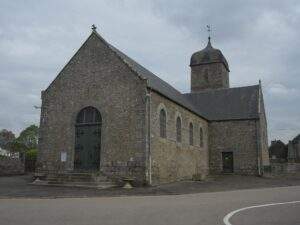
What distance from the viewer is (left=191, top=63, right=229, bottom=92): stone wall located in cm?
4072

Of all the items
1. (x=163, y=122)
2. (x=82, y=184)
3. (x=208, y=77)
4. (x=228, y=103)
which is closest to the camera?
(x=82, y=184)

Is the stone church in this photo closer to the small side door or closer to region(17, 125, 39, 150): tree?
the small side door

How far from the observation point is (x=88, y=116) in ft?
74.7

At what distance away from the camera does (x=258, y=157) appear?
30.5m

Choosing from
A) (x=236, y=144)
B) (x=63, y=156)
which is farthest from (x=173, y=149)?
(x=236, y=144)

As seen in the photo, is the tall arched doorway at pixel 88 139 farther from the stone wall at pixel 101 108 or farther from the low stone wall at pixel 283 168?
the low stone wall at pixel 283 168

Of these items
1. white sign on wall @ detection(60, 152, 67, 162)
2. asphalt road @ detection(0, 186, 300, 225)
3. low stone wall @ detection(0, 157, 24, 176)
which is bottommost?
asphalt road @ detection(0, 186, 300, 225)

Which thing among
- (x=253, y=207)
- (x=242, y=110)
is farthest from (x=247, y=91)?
(x=253, y=207)

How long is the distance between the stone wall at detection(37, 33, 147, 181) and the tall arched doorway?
1.01 feet

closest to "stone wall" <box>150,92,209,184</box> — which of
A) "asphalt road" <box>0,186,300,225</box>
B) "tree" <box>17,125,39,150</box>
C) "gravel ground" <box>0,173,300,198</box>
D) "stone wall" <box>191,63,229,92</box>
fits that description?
"gravel ground" <box>0,173,300,198</box>

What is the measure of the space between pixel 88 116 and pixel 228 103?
15945 mm

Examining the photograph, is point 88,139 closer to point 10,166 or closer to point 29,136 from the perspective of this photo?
point 10,166

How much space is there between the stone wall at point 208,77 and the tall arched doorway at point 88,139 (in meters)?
20.6

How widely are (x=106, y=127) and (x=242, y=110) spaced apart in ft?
49.6
